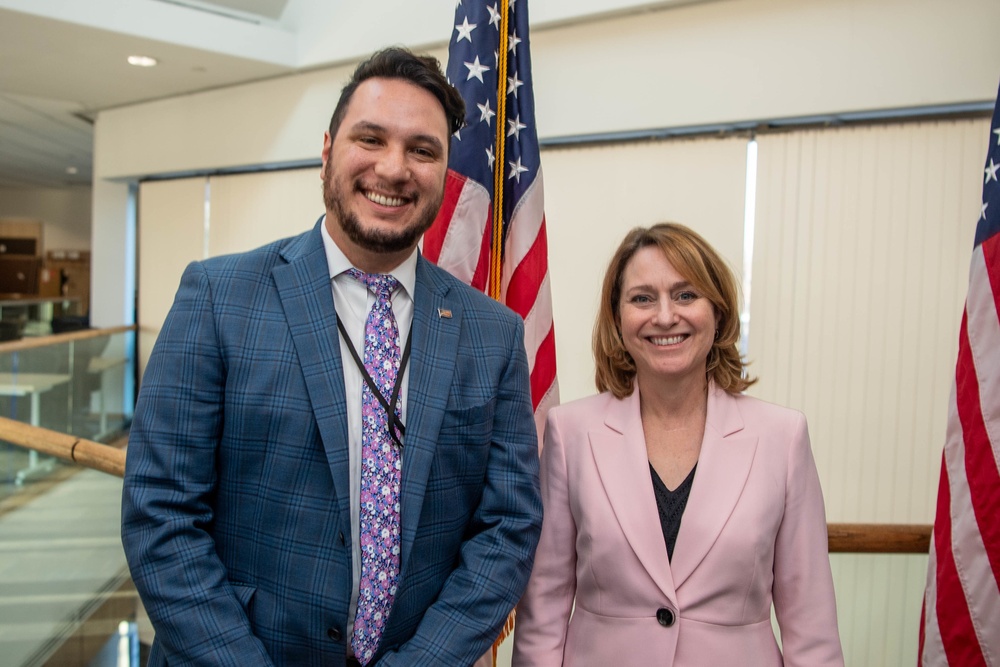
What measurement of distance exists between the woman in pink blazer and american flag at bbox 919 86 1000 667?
635 mm

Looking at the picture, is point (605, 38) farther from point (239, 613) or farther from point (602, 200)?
point (239, 613)

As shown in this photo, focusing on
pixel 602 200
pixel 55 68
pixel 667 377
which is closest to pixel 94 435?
pixel 55 68

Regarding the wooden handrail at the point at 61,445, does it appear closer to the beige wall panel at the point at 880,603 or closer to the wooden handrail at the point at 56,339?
the beige wall panel at the point at 880,603

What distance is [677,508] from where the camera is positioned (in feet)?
5.37

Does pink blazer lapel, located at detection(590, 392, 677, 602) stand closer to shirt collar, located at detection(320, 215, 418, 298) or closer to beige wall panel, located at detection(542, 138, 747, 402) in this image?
shirt collar, located at detection(320, 215, 418, 298)

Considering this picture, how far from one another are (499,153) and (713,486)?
4.12 ft

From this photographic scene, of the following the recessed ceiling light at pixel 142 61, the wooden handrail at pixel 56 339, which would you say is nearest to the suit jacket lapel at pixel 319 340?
the wooden handrail at pixel 56 339

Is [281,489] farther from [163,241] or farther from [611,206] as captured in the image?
[163,241]

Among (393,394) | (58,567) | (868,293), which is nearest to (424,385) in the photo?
(393,394)

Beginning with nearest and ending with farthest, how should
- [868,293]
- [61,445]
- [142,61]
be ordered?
[61,445], [868,293], [142,61]

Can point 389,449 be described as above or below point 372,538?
above

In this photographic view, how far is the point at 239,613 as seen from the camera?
1.34 meters

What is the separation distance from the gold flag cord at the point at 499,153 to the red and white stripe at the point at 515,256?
3cm

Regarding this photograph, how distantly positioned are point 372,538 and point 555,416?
538mm
